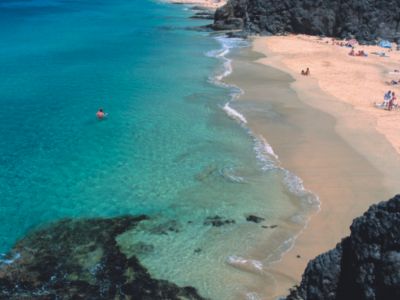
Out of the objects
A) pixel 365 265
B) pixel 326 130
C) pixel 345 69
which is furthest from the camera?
pixel 345 69

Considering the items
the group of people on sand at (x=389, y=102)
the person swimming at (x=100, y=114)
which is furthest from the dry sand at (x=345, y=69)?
the person swimming at (x=100, y=114)

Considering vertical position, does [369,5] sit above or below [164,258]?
above

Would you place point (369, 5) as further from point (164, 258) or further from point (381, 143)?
point (164, 258)

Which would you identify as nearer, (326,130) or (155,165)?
(155,165)

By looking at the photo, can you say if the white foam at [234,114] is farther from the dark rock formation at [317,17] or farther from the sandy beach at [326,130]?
the dark rock formation at [317,17]

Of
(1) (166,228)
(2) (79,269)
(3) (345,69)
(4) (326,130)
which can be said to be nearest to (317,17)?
(3) (345,69)

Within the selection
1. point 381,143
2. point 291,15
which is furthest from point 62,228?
point 291,15

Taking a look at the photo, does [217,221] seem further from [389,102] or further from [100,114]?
[389,102]
